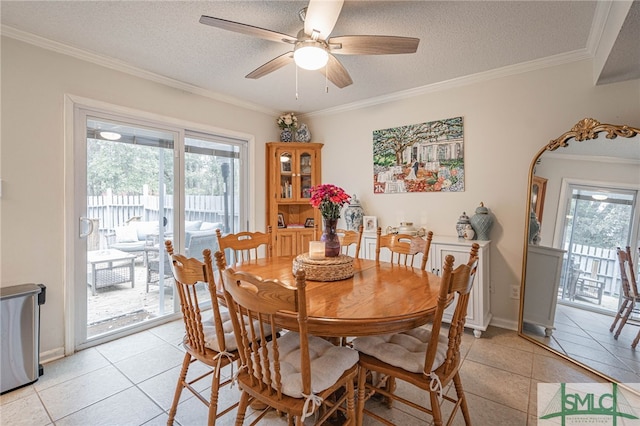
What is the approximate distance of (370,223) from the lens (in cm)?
376

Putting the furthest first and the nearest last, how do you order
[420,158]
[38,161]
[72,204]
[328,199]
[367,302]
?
[420,158]
[72,204]
[38,161]
[328,199]
[367,302]

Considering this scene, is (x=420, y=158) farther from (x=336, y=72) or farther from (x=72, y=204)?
(x=72, y=204)

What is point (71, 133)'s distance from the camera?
8.11ft

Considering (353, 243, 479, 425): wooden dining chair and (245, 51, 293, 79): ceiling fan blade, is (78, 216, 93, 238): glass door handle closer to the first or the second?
(245, 51, 293, 79): ceiling fan blade

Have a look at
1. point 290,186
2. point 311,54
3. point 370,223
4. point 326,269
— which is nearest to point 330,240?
point 326,269

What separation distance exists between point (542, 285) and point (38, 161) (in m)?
4.26

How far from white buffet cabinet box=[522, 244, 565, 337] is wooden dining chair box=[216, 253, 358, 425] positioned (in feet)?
6.86

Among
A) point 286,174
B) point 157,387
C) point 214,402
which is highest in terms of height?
point 286,174

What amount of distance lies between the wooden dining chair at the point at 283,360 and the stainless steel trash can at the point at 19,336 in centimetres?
183

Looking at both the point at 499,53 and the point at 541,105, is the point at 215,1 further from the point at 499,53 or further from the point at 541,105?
the point at 541,105

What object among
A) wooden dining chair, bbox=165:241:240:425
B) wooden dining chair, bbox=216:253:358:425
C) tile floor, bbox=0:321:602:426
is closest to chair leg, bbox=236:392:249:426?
wooden dining chair, bbox=216:253:358:425

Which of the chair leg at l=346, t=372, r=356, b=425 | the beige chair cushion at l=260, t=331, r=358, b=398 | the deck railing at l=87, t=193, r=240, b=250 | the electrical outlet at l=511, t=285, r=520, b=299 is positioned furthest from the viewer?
the electrical outlet at l=511, t=285, r=520, b=299

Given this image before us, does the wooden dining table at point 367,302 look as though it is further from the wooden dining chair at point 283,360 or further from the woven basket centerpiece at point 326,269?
the wooden dining chair at point 283,360

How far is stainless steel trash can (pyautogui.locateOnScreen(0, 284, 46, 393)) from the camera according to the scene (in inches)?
79.1
